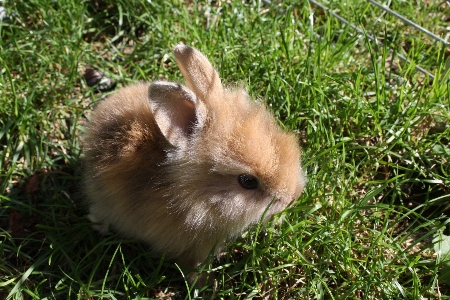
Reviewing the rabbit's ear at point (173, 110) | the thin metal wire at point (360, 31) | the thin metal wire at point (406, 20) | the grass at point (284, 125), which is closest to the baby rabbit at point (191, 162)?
the rabbit's ear at point (173, 110)

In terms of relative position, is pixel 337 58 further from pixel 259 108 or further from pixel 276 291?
pixel 276 291

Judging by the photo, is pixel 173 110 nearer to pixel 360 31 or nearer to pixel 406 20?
pixel 360 31

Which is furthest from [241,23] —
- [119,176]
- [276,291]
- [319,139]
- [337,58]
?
[276,291]

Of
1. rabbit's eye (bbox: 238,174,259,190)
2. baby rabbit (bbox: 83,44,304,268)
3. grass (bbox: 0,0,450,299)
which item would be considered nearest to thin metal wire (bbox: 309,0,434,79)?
grass (bbox: 0,0,450,299)

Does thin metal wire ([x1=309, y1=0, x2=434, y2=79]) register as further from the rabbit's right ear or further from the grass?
the rabbit's right ear

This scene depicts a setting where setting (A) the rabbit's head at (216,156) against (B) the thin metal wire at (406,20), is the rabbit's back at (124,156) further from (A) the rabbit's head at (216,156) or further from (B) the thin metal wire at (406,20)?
(B) the thin metal wire at (406,20)

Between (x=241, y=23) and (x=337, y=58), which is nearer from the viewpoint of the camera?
(x=337, y=58)

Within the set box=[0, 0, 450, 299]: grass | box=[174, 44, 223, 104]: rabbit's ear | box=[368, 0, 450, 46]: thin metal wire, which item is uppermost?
box=[174, 44, 223, 104]: rabbit's ear

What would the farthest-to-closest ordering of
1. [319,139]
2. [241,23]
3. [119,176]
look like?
1. [241,23]
2. [319,139]
3. [119,176]
